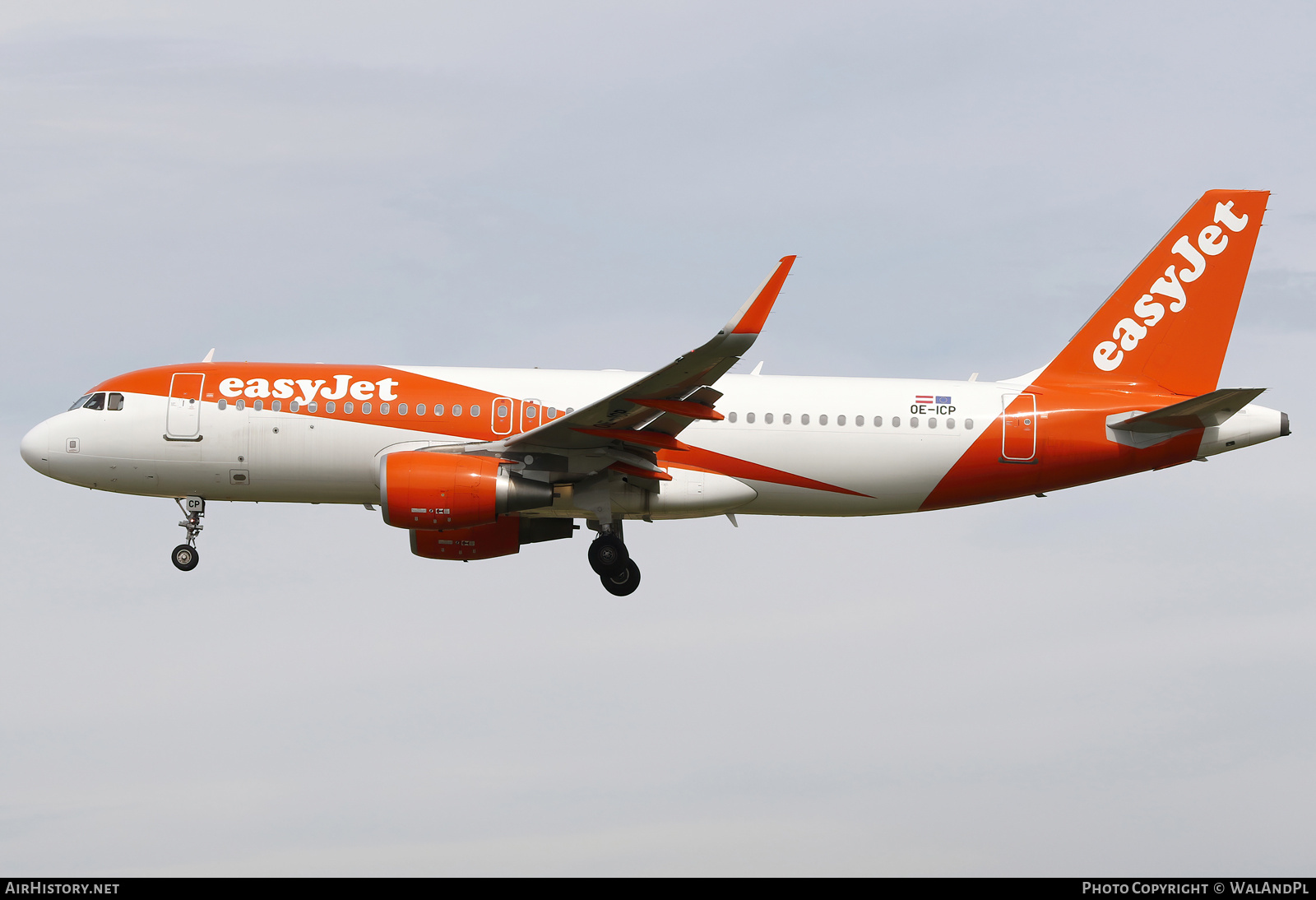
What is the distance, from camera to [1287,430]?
2856 centimetres

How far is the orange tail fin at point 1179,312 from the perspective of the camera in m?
29.9

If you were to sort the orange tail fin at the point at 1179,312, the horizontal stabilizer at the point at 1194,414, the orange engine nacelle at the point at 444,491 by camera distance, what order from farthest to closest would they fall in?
1. the orange tail fin at the point at 1179,312
2. the horizontal stabilizer at the point at 1194,414
3. the orange engine nacelle at the point at 444,491

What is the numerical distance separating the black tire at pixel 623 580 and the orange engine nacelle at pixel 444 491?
315 centimetres

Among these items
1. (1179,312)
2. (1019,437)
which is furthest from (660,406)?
(1179,312)

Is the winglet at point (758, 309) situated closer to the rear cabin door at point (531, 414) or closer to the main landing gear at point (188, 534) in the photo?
the rear cabin door at point (531, 414)

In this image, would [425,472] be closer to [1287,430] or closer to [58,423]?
[58,423]

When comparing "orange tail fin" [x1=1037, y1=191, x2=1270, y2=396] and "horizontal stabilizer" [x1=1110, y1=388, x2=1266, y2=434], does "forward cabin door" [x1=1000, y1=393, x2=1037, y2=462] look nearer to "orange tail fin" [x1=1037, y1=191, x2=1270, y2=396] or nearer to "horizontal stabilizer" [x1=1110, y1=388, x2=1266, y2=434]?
"orange tail fin" [x1=1037, y1=191, x2=1270, y2=396]

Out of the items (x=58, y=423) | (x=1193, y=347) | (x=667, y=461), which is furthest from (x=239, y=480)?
(x=1193, y=347)

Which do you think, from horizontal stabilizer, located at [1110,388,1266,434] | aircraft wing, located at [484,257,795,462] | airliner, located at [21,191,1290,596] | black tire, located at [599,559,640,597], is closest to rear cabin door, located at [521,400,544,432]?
airliner, located at [21,191,1290,596]

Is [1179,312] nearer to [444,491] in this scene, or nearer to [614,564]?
[614,564]

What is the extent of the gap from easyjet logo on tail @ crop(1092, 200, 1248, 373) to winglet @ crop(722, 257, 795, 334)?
1039cm

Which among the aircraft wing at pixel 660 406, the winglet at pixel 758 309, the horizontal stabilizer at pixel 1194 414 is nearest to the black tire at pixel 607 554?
the aircraft wing at pixel 660 406

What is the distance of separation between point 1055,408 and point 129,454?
19.0m

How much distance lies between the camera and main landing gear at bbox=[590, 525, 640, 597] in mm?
28422
